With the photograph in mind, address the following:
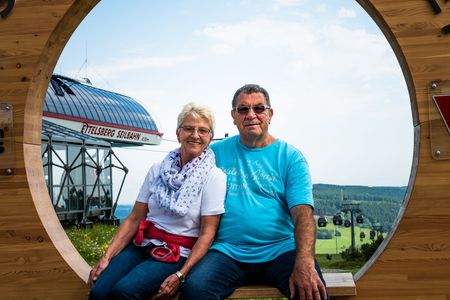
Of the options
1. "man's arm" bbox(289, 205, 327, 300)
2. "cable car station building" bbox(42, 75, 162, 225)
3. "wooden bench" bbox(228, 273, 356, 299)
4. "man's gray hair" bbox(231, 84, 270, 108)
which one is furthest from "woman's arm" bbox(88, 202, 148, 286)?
"cable car station building" bbox(42, 75, 162, 225)

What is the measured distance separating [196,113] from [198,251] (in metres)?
0.77

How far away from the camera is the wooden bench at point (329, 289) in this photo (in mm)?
3037

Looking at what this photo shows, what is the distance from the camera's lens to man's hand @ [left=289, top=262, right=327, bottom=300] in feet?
A: 9.39

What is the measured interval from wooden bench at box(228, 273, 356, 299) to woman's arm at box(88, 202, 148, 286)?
2.32 ft

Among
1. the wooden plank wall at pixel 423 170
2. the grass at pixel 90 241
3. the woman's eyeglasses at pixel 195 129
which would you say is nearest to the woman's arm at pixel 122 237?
Result: the woman's eyeglasses at pixel 195 129

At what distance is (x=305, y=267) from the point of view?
2877 millimetres

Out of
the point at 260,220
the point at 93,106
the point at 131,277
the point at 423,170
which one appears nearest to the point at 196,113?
the point at 260,220

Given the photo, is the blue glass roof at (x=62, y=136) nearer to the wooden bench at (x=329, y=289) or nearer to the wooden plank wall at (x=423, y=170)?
the wooden bench at (x=329, y=289)

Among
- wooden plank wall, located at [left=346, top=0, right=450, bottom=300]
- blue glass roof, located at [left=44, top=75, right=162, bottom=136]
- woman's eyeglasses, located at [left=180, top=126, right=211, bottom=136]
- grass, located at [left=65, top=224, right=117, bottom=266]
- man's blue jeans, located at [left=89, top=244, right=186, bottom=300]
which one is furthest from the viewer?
blue glass roof, located at [left=44, top=75, right=162, bottom=136]

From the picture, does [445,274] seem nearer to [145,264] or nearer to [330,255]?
[145,264]

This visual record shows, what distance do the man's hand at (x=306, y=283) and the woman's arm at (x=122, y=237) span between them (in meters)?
0.99

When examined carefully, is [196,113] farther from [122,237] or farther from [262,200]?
[122,237]

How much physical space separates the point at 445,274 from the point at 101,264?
2.02 metres

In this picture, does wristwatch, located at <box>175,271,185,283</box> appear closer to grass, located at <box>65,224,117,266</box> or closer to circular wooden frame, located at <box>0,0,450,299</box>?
circular wooden frame, located at <box>0,0,450,299</box>
